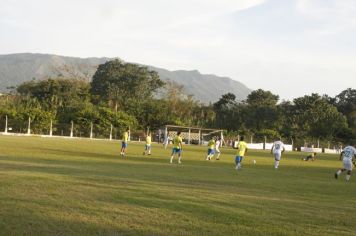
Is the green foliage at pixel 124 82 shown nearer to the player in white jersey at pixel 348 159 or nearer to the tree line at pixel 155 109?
the tree line at pixel 155 109

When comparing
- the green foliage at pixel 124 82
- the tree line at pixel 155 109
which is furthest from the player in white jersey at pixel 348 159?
the green foliage at pixel 124 82

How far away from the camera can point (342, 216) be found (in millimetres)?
10789

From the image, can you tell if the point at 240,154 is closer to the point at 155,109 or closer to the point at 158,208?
the point at 158,208

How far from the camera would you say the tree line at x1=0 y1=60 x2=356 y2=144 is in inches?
3196

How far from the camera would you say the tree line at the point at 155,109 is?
81.2 metres

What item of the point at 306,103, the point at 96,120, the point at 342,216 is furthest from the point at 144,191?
the point at 306,103

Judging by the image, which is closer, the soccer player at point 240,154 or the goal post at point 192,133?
the soccer player at point 240,154

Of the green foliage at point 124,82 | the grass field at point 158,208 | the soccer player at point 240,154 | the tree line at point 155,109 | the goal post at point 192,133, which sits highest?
the green foliage at point 124,82

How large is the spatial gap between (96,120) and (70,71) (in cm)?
4512

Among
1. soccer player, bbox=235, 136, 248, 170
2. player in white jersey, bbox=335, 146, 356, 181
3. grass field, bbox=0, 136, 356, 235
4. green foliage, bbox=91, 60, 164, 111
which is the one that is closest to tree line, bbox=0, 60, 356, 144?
green foliage, bbox=91, 60, 164, 111

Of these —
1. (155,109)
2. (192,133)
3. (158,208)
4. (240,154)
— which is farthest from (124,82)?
(158,208)

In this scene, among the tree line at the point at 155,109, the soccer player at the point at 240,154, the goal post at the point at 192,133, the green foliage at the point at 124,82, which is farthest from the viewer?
the green foliage at the point at 124,82

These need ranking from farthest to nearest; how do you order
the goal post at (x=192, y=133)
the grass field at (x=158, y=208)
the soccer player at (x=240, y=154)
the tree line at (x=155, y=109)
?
the goal post at (x=192, y=133), the tree line at (x=155, y=109), the soccer player at (x=240, y=154), the grass field at (x=158, y=208)

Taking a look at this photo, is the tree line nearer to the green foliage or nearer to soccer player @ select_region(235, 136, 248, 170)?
the green foliage
